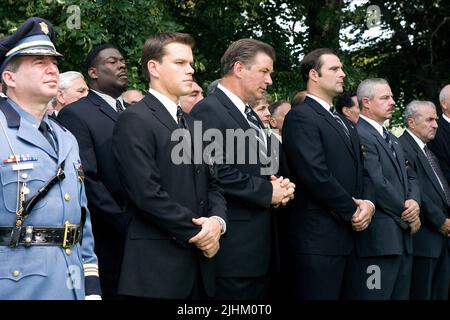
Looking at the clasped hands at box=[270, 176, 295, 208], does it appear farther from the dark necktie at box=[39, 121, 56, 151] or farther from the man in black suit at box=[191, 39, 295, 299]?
the dark necktie at box=[39, 121, 56, 151]

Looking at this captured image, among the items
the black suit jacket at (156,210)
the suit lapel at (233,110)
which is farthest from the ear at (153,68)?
the suit lapel at (233,110)

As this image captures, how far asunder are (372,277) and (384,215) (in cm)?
55

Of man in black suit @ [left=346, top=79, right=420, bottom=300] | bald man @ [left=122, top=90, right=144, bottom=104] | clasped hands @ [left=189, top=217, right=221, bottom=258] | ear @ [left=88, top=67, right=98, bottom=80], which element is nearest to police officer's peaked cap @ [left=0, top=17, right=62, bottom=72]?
clasped hands @ [left=189, top=217, right=221, bottom=258]

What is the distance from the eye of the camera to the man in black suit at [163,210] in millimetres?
4582

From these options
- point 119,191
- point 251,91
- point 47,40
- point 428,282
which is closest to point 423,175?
point 428,282

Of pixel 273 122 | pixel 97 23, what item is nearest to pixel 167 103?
pixel 273 122

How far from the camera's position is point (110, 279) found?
5750 millimetres

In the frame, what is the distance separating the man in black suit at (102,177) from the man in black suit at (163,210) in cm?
70

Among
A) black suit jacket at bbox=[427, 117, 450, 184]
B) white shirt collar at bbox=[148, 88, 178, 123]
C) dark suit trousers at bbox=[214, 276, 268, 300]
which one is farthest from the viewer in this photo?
black suit jacket at bbox=[427, 117, 450, 184]

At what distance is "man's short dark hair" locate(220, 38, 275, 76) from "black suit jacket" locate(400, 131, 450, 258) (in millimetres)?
2426

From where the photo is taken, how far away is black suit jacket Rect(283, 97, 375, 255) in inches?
238

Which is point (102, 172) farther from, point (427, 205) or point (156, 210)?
point (427, 205)

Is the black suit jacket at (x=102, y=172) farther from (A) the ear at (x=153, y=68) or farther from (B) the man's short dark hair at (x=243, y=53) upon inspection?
(B) the man's short dark hair at (x=243, y=53)

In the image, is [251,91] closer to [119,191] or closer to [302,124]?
[302,124]
